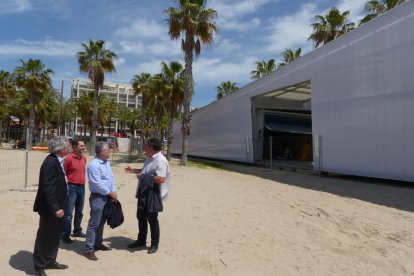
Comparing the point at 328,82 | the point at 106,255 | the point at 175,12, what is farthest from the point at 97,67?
the point at 106,255

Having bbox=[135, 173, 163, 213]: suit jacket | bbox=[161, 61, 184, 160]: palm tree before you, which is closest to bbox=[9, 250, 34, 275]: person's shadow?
bbox=[135, 173, 163, 213]: suit jacket

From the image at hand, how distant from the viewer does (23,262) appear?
5148 mm

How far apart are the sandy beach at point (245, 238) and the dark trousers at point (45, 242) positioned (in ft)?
0.66

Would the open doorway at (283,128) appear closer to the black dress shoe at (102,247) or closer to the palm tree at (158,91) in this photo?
the palm tree at (158,91)

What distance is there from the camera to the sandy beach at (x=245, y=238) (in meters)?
5.32

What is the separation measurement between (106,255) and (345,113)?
45.3 ft

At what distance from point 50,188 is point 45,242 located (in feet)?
2.06

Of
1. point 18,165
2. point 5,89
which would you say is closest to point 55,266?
point 18,165

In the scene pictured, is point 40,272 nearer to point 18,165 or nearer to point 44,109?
point 18,165

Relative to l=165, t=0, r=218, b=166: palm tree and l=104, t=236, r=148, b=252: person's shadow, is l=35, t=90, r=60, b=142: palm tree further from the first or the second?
l=104, t=236, r=148, b=252: person's shadow

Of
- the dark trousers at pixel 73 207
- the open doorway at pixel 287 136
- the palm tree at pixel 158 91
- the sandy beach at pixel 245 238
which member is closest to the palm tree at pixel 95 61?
the palm tree at pixel 158 91

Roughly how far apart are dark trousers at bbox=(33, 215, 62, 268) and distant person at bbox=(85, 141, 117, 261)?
613 mm

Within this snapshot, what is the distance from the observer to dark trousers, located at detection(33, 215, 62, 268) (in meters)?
4.71

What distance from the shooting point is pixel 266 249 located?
20.4 ft
